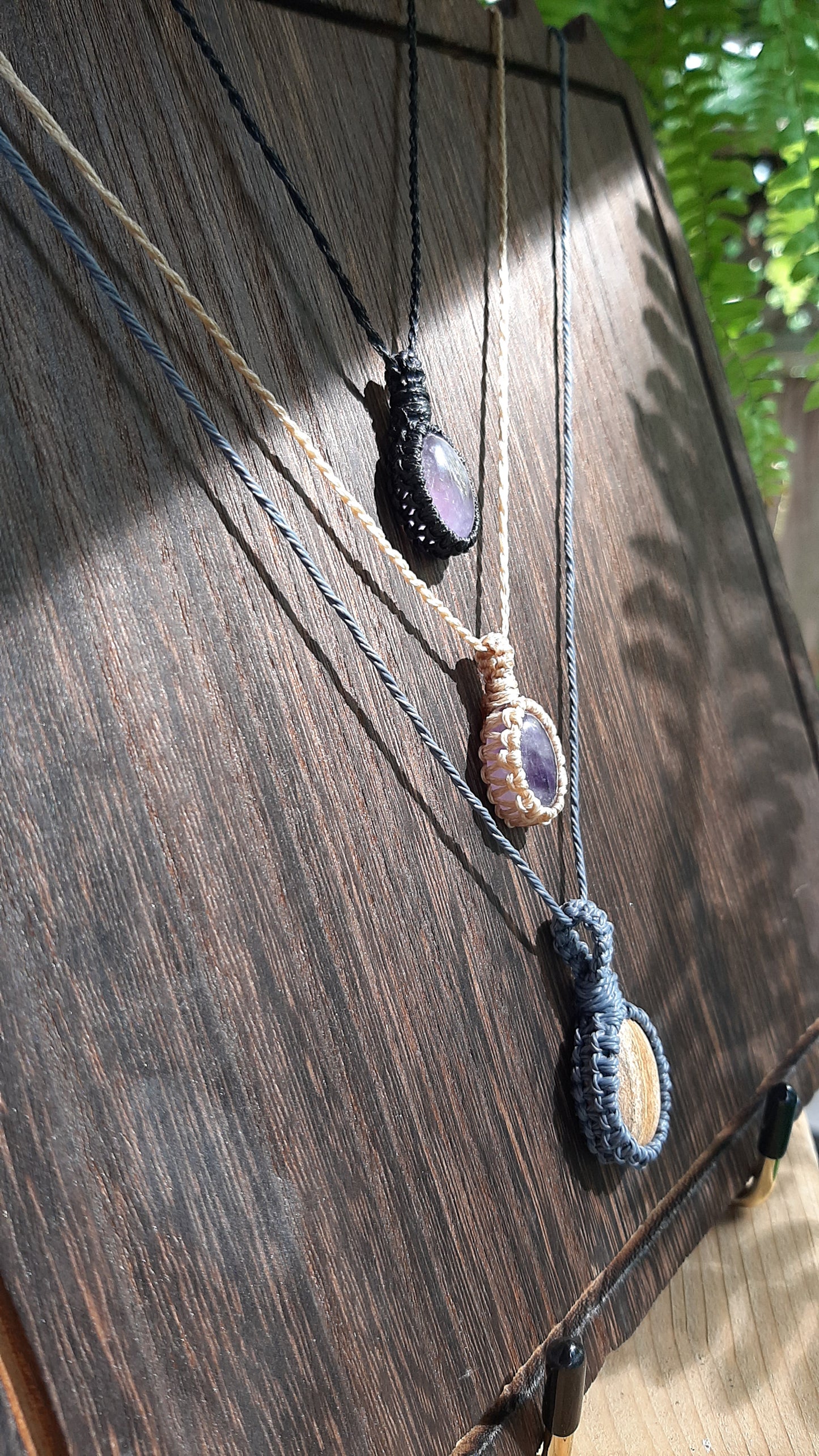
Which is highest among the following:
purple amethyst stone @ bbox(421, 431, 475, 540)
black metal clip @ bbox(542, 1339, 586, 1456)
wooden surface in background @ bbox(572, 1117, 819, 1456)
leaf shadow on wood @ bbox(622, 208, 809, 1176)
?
purple amethyst stone @ bbox(421, 431, 475, 540)

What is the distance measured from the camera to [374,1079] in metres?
0.47

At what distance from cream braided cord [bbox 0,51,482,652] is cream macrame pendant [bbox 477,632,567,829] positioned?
2 centimetres

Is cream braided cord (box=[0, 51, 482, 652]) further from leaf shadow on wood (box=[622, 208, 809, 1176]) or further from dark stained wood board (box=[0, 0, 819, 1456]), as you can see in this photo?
leaf shadow on wood (box=[622, 208, 809, 1176])

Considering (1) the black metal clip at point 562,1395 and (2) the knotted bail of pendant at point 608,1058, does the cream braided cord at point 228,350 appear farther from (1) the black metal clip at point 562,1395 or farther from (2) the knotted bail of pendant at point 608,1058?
(1) the black metal clip at point 562,1395

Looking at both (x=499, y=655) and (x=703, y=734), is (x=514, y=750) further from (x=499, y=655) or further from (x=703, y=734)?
(x=703, y=734)

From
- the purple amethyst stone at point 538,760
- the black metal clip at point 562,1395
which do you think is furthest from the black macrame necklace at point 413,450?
the black metal clip at point 562,1395

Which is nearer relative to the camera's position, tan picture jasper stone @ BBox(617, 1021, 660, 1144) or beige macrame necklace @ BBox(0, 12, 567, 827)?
beige macrame necklace @ BBox(0, 12, 567, 827)

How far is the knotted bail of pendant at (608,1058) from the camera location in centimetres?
56

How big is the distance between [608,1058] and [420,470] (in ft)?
1.10

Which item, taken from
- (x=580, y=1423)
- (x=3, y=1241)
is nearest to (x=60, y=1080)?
(x=3, y=1241)

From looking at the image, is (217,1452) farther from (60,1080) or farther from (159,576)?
(159,576)

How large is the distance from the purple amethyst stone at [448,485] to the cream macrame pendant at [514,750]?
2.6 inches

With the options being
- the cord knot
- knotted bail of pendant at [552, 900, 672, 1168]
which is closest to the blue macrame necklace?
knotted bail of pendant at [552, 900, 672, 1168]

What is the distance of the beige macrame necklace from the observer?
47 centimetres
